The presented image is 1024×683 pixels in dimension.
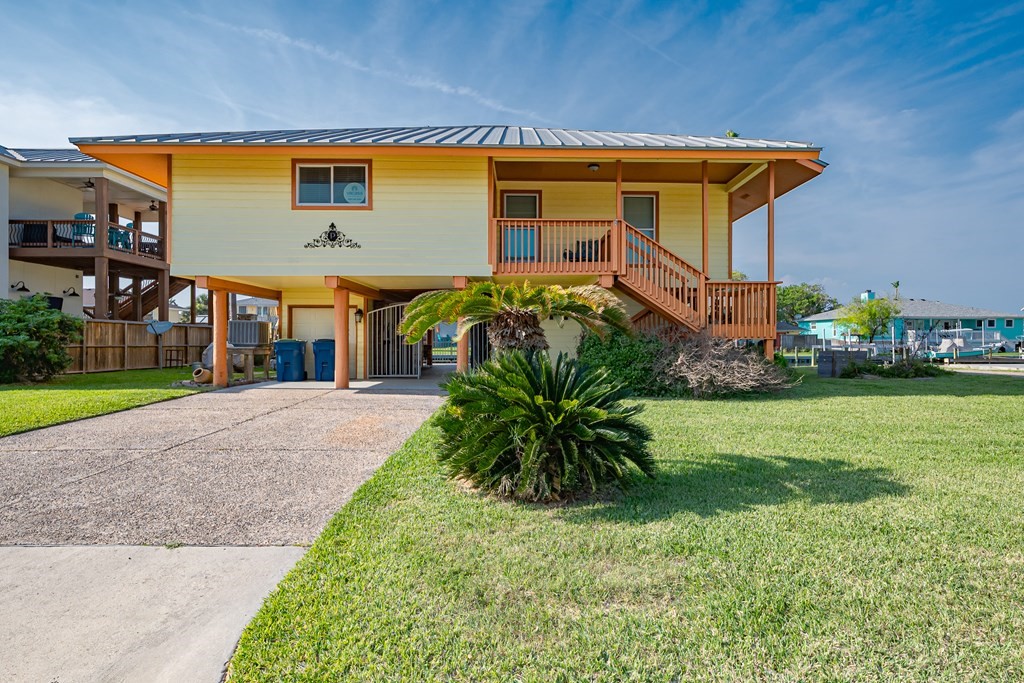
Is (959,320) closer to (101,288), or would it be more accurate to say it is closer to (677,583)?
(677,583)

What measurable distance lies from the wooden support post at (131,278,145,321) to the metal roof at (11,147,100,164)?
17.1 ft

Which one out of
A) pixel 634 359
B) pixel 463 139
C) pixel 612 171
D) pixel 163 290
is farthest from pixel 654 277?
pixel 163 290

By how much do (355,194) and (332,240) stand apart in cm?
118

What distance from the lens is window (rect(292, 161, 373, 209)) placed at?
1148cm

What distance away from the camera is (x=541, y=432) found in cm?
411

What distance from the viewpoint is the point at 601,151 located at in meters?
10.9

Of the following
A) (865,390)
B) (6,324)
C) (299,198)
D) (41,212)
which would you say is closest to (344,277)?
(299,198)

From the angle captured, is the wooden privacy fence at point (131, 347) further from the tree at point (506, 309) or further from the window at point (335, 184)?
the tree at point (506, 309)

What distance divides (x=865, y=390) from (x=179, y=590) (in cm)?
1243

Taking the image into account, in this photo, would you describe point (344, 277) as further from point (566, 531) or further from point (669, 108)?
point (669, 108)

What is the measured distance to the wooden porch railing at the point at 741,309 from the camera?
11062 millimetres

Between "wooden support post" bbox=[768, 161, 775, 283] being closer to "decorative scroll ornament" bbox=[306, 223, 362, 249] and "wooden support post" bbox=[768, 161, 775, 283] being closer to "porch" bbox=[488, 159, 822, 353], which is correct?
"porch" bbox=[488, 159, 822, 353]

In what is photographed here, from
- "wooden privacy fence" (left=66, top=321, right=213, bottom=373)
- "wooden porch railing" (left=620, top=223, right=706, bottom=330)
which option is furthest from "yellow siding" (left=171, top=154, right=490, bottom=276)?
"wooden privacy fence" (left=66, top=321, right=213, bottom=373)

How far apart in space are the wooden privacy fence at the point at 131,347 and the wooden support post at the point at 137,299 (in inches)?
117
